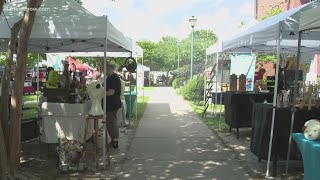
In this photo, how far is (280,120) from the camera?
6.59 m

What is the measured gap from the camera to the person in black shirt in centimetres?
830

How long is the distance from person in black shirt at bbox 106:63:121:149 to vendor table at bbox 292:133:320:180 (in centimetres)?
408

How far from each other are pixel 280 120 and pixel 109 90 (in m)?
3.32

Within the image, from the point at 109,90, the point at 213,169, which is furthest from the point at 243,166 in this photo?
the point at 109,90

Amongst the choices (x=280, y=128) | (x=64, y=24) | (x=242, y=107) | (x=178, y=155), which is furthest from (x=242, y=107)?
(x=64, y=24)

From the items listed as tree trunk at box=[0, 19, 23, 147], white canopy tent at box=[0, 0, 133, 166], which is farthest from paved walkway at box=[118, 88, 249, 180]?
tree trunk at box=[0, 19, 23, 147]

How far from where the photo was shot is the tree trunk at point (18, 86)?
600cm

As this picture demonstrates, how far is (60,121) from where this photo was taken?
7.70 m

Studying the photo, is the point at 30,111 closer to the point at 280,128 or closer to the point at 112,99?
the point at 112,99

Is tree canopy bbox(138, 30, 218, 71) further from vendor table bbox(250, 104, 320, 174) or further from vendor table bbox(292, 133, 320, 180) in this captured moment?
vendor table bbox(292, 133, 320, 180)

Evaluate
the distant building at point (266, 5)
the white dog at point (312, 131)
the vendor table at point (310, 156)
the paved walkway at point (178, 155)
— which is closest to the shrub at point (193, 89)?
the distant building at point (266, 5)

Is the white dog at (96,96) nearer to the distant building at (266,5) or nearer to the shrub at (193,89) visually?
the shrub at (193,89)

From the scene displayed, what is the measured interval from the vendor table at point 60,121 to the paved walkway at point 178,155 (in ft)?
3.82

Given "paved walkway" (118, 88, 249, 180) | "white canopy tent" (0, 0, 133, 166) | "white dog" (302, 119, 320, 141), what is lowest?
"paved walkway" (118, 88, 249, 180)
